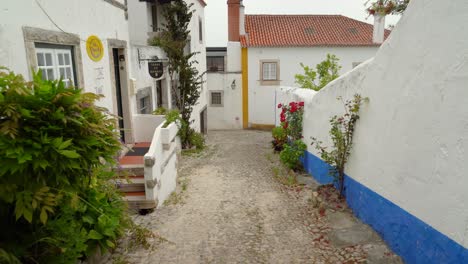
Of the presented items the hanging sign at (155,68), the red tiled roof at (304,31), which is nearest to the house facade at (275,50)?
the red tiled roof at (304,31)

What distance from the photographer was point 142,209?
5957mm

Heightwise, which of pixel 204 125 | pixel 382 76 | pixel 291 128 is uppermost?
pixel 382 76

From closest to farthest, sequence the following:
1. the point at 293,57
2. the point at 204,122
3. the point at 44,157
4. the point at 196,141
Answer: the point at 44,157 → the point at 196,141 → the point at 293,57 → the point at 204,122

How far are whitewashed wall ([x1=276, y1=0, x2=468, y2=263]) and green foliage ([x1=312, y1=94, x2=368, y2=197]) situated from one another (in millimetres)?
165

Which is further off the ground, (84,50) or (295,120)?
(84,50)

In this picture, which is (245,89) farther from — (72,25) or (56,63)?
(56,63)

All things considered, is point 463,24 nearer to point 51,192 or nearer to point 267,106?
point 51,192

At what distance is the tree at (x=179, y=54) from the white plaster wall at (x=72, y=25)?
161 inches

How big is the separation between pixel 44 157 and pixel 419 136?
3.80m

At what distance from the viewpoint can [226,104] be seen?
78.3 feet

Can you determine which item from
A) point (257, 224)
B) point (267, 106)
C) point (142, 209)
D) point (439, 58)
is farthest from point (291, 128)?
point (267, 106)

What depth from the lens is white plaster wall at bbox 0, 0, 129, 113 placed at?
395 cm

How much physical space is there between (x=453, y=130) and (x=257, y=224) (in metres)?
3.34

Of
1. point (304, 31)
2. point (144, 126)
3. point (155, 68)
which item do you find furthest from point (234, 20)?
point (144, 126)
